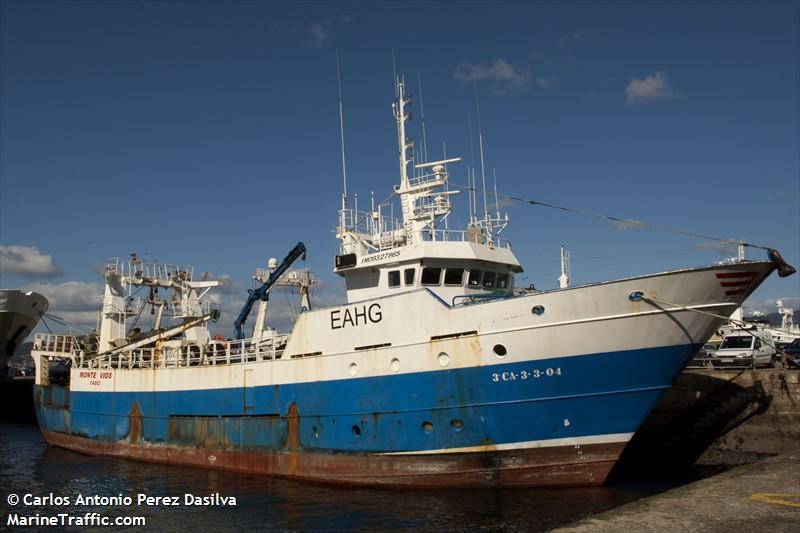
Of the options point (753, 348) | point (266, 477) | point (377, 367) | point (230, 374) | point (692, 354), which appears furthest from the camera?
point (753, 348)

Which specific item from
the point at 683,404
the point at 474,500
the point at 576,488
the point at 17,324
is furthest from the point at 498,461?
the point at 17,324

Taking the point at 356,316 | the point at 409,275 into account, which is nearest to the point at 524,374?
the point at 409,275

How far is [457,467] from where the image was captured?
47.8 feet

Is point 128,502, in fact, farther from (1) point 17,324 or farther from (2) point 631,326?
(1) point 17,324

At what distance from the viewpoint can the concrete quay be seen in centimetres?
934

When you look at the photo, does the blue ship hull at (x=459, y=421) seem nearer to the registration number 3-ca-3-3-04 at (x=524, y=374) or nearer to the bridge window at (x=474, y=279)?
the registration number 3-ca-3-3-04 at (x=524, y=374)

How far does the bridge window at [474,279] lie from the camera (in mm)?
17125

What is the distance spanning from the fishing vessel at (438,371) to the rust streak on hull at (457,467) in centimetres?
3

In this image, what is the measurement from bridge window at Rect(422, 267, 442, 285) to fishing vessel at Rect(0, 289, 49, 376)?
31142 millimetres

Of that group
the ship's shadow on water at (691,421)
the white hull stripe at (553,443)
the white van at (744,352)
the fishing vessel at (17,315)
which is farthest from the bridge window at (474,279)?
the fishing vessel at (17,315)

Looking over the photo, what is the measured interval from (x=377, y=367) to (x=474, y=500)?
155 inches

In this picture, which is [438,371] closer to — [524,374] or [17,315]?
[524,374]

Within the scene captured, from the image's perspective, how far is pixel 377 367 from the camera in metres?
15.5

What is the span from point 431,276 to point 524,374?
13.7 ft
